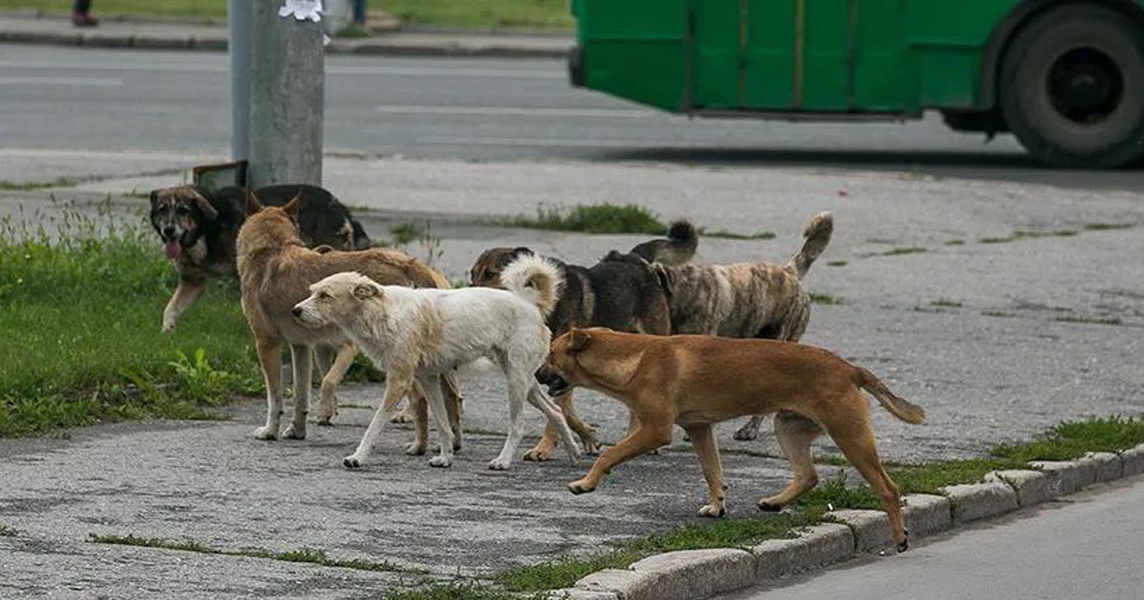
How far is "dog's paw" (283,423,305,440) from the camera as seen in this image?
10234 mm

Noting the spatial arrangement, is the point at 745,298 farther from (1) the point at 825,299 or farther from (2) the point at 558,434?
(1) the point at 825,299

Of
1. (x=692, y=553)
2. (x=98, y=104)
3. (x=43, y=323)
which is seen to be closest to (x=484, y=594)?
(x=692, y=553)

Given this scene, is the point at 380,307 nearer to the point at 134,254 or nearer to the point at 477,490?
the point at 477,490

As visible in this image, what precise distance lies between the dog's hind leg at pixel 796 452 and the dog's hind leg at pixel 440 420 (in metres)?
1.33

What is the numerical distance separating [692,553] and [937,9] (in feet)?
44.5

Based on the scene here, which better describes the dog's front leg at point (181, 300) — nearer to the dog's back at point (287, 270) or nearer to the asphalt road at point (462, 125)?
the dog's back at point (287, 270)

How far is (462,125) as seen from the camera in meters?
24.2

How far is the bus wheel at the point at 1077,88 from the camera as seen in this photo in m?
21.0

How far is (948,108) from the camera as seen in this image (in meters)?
21.0

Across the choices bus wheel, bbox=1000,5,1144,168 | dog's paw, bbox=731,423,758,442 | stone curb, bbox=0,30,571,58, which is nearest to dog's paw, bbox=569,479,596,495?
dog's paw, bbox=731,423,758,442

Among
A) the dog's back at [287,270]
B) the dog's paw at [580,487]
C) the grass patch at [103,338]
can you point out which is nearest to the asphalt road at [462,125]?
the grass patch at [103,338]

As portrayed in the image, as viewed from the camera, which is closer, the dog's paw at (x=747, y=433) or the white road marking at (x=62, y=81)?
the dog's paw at (x=747, y=433)

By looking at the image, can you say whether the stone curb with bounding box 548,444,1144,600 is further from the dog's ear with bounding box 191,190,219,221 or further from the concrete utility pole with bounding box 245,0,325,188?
the concrete utility pole with bounding box 245,0,325,188

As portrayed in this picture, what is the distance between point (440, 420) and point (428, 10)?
26.4m
